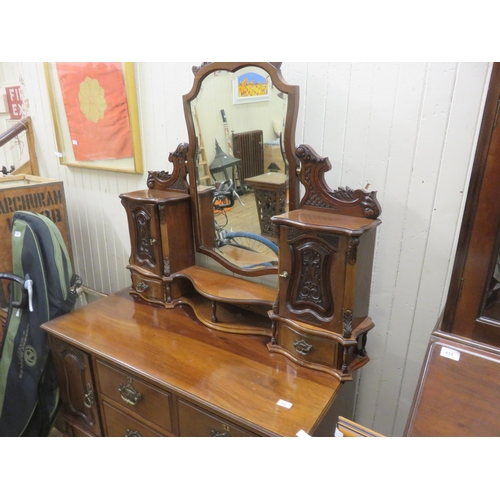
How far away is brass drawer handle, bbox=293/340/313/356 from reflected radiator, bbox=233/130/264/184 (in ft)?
2.00

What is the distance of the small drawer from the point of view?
4.59 ft

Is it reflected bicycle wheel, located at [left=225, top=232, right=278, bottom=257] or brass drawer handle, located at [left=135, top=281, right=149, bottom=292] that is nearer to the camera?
reflected bicycle wheel, located at [left=225, top=232, right=278, bottom=257]

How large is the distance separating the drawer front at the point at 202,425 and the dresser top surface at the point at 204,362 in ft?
0.17

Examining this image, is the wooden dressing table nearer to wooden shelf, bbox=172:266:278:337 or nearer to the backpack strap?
wooden shelf, bbox=172:266:278:337

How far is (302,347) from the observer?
126 centimetres

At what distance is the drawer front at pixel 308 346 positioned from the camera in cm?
121

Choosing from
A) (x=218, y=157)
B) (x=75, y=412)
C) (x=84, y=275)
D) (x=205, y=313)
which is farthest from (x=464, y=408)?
(x=84, y=275)

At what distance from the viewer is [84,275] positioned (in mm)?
2494

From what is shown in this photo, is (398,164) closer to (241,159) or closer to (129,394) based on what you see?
(241,159)

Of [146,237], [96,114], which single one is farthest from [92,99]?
[146,237]

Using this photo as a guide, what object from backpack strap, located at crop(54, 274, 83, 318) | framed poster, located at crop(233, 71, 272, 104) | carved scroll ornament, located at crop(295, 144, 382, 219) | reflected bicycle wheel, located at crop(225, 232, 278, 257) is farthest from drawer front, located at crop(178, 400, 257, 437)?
framed poster, located at crop(233, 71, 272, 104)

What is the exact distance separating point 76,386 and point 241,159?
1.15m

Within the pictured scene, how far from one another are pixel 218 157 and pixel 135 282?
678 mm
